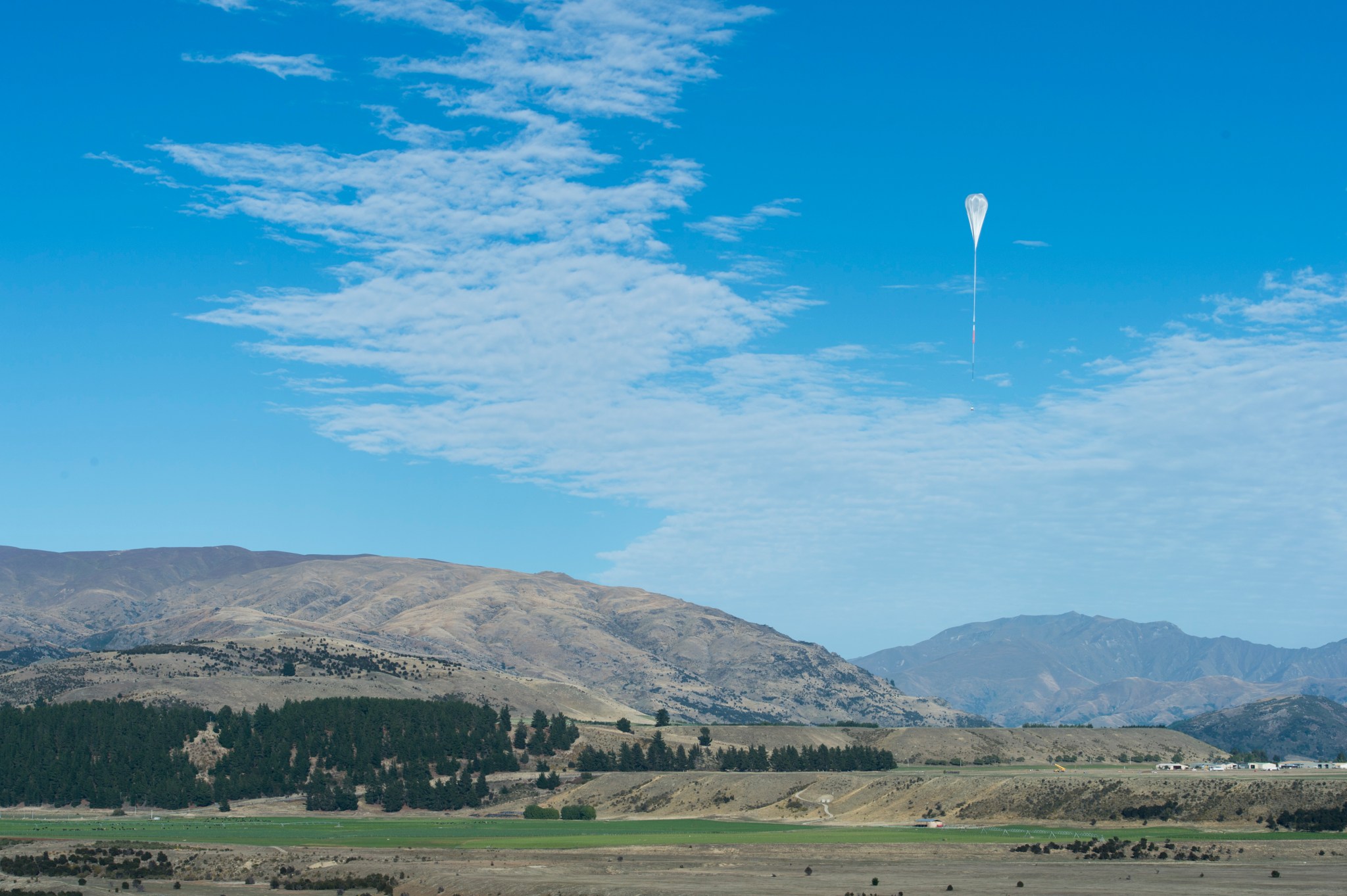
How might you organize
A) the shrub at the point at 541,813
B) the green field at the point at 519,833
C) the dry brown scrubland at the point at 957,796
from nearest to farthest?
the green field at the point at 519,833, the dry brown scrubland at the point at 957,796, the shrub at the point at 541,813

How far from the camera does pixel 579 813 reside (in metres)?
159

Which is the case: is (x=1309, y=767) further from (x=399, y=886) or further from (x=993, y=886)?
(x=399, y=886)

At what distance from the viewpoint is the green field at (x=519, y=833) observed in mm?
111062

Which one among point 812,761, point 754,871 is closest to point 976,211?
point 754,871

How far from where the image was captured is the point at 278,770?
623 feet

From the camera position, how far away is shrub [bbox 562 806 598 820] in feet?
518

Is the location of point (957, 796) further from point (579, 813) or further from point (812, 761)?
point (812, 761)

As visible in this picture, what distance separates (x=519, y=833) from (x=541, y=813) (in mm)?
33406

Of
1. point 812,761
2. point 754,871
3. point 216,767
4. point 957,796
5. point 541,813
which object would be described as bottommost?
point 541,813

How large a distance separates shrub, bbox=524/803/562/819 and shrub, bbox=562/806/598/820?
A: 53.0 inches

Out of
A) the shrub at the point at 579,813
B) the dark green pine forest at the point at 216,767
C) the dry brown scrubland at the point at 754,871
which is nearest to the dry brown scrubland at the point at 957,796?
the shrub at the point at 579,813

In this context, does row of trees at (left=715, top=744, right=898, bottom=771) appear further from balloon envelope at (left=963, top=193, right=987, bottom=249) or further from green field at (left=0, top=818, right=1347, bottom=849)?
balloon envelope at (left=963, top=193, right=987, bottom=249)

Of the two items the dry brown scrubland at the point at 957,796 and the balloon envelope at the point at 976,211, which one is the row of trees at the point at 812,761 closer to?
the dry brown scrubland at the point at 957,796

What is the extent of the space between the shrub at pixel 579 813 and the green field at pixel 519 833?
4.66 m
